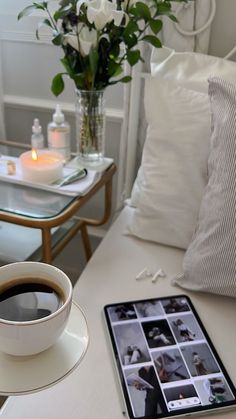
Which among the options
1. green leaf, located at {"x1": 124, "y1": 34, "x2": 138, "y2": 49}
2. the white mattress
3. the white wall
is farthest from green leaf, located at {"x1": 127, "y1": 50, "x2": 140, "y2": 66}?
the white mattress

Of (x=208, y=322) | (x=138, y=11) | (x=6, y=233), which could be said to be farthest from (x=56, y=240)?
(x=138, y=11)

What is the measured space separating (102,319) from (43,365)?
34 centimetres

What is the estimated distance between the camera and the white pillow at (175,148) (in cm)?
95

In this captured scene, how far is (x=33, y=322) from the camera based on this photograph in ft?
1.45

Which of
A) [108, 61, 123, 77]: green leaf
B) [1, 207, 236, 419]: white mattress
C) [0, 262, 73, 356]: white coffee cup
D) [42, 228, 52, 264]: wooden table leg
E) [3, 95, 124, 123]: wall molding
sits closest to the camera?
[0, 262, 73, 356]: white coffee cup

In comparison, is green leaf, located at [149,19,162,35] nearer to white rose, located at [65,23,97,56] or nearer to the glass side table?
white rose, located at [65,23,97,56]

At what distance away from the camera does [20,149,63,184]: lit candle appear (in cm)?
102

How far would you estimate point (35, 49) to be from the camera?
54.2 inches

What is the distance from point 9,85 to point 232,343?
1.17 metres

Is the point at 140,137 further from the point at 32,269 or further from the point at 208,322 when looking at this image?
the point at 32,269

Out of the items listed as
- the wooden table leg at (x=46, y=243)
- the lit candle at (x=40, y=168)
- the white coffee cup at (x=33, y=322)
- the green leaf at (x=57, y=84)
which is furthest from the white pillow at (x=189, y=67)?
the white coffee cup at (x=33, y=322)

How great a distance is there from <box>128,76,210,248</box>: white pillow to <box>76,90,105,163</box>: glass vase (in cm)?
13

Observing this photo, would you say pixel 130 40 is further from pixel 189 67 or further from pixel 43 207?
pixel 43 207

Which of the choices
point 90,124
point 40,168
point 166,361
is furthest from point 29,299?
point 90,124
